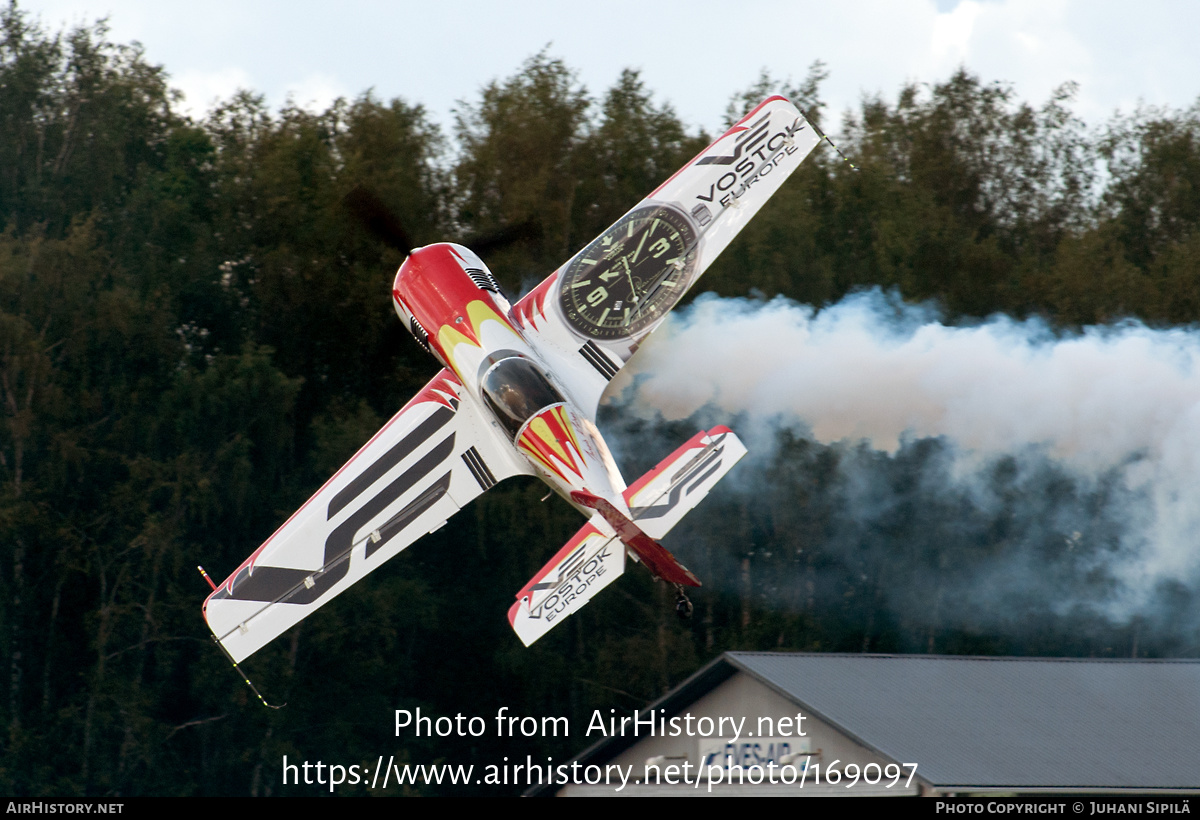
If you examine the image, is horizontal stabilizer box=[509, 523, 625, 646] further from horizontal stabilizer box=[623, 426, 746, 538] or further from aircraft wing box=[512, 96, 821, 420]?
aircraft wing box=[512, 96, 821, 420]

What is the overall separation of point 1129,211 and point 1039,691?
61.2 feet

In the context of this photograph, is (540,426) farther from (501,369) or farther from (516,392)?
(501,369)

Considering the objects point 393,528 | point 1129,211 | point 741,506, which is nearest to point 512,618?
point 393,528

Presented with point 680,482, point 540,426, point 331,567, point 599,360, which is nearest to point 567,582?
point 680,482

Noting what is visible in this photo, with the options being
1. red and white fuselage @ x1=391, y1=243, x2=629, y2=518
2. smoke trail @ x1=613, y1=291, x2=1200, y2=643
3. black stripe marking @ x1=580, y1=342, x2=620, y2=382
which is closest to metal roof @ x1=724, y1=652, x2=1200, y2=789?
smoke trail @ x1=613, y1=291, x2=1200, y2=643

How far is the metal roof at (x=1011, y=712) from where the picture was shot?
1588cm

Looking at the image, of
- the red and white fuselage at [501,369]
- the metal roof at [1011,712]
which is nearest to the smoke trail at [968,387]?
the metal roof at [1011,712]

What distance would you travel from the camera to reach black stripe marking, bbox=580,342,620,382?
16.8 m

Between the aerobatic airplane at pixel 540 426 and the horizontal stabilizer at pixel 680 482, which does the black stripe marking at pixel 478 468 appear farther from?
the horizontal stabilizer at pixel 680 482

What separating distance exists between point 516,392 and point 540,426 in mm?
464

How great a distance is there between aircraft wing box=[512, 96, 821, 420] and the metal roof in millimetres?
4364

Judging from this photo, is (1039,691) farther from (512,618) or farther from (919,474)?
(919,474)

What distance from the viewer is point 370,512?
1605 centimetres

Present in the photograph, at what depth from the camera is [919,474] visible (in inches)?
1080
